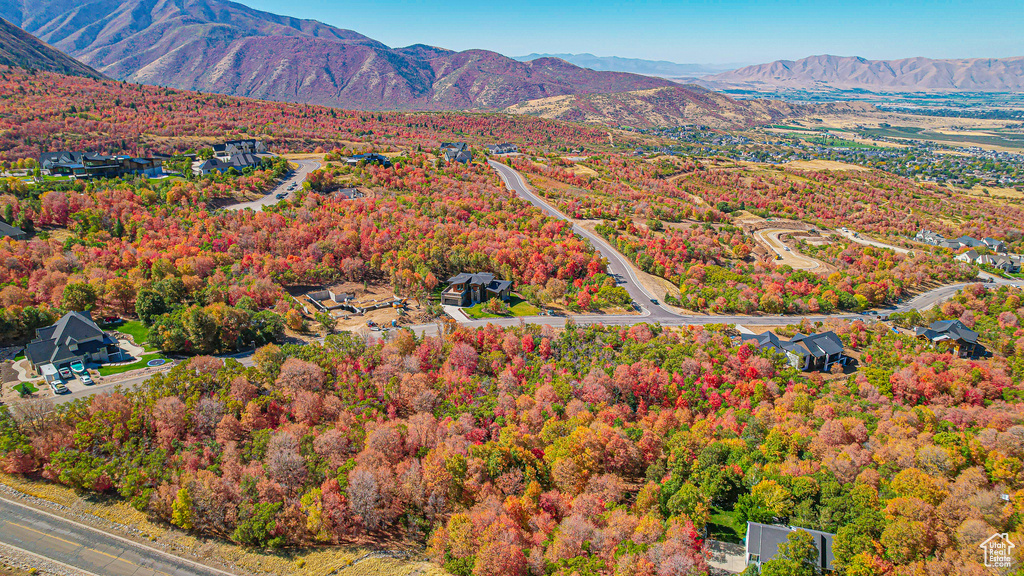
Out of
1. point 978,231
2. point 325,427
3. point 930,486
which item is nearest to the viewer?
point 930,486

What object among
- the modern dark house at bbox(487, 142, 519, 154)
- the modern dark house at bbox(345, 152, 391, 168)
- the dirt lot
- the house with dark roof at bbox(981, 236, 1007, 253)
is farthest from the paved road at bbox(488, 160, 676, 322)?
the house with dark roof at bbox(981, 236, 1007, 253)

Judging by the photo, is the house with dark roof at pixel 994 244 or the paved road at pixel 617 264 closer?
the paved road at pixel 617 264

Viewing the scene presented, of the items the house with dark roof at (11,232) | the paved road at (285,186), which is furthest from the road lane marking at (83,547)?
the paved road at (285,186)

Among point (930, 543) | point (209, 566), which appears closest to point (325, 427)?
point (209, 566)

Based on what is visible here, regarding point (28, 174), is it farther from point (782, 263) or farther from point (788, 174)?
point (788, 174)

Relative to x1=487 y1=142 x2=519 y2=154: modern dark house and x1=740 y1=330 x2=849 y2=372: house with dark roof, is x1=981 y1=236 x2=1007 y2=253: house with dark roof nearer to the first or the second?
x1=740 y1=330 x2=849 y2=372: house with dark roof

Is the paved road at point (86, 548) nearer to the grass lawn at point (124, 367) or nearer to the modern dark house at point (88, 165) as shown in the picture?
the grass lawn at point (124, 367)

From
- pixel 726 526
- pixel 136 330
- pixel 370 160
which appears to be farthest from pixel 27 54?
pixel 726 526

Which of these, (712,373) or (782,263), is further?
(782,263)
